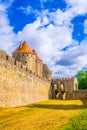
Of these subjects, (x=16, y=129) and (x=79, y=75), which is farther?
(x=79, y=75)

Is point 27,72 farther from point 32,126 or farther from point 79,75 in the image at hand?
point 79,75

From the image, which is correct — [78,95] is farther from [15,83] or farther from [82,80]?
[15,83]

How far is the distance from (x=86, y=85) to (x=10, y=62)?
198ft

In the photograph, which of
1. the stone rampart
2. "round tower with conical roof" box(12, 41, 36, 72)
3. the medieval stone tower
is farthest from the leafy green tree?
"round tower with conical roof" box(12, 41, 36, 72)

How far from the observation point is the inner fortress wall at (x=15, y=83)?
24422mm

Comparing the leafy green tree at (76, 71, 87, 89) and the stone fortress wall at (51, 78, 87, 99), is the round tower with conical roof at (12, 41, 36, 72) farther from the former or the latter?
the leafy green tree at (76, 71, 87, 89)

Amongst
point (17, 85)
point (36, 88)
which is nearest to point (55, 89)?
point (36, 88)

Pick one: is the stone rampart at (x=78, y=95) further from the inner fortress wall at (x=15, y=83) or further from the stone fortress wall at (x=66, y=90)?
the inner fortress wall at (x=15, y=83)

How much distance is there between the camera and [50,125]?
12.9 metres

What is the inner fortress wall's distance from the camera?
2442 centimetres

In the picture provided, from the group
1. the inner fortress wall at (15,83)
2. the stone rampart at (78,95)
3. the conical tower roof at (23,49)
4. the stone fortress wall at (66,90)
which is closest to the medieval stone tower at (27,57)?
the conical tower roof at (23,49)

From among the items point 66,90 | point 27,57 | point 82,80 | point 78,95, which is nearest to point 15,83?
point 78,95

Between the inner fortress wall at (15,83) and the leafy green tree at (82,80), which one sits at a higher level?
the leafy green tree at (82,80)

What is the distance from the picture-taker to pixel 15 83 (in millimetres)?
28234
